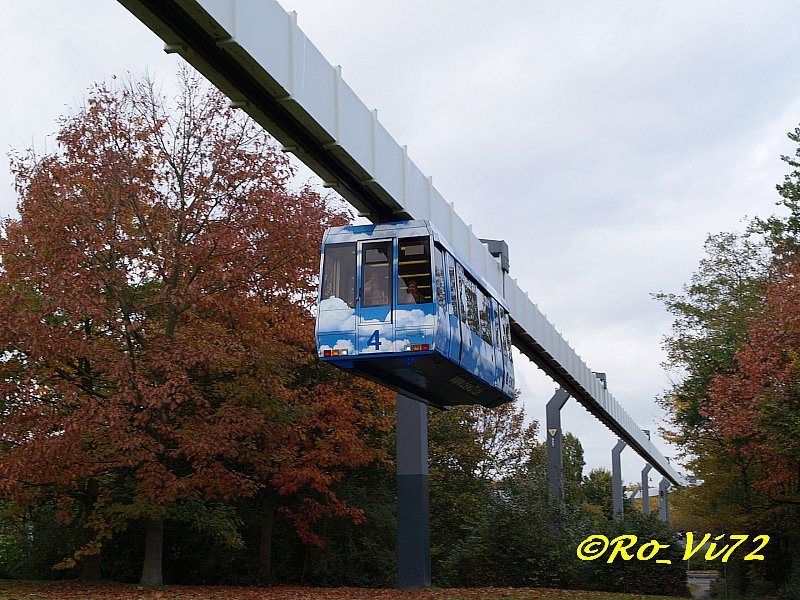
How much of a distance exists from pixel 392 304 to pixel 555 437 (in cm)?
2098

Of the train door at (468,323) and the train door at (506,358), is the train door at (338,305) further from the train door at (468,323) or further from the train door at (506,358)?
the train door at (506,358)

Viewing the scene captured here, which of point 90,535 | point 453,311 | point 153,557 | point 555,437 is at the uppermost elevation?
point 453,311

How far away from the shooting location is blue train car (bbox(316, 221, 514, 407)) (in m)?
15.2

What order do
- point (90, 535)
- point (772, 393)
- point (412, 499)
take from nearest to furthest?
point (412, 499)
point (772, 393)
point (90, 535)

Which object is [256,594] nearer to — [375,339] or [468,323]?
[468,323]

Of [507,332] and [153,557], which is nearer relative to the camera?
[507,332]

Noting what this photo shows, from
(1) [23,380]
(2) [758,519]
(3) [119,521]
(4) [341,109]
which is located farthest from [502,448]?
(4) [341,109]

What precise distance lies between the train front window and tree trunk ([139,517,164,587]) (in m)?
11.8

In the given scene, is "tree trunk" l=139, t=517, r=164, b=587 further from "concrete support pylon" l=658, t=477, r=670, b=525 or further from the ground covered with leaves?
"concrete support pylon" l=658, t=477, r=670, b=525

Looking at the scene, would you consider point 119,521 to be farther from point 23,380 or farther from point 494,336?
point 494,336

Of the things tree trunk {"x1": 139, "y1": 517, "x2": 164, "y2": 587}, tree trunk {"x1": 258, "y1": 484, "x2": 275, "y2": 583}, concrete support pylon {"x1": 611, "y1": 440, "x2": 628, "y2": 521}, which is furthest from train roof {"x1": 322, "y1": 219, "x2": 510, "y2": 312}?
concrete support pylon {"x1": 611, "y1": 440, "x2": 628, "y2": 521}

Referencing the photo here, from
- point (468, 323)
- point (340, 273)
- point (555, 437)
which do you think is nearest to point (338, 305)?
point (340, 273)

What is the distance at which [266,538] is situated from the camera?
95.2 ft

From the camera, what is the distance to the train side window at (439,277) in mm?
15477
